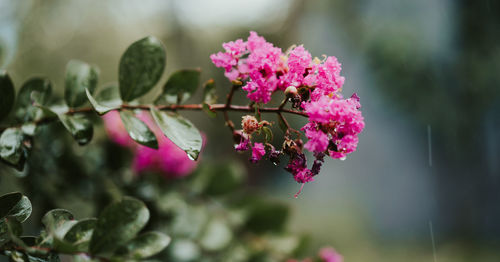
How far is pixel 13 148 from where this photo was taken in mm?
589

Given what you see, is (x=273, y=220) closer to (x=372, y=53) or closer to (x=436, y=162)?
(x=436, y=162)

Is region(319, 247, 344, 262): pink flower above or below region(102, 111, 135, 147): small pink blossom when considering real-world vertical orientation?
below

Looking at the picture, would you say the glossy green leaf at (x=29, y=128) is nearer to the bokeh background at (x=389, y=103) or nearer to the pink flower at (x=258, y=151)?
the pink flower at (x=258, y=151)

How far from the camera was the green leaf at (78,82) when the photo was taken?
0.66m

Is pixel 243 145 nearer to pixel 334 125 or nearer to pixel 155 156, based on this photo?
pixel 334 125

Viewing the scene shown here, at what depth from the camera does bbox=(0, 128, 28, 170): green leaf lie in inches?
22.7

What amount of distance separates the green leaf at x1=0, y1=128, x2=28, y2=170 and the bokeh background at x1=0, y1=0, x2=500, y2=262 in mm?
2548

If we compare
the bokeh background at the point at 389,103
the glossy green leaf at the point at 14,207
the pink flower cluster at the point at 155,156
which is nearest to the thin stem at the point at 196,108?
the glossy green leaf at the point at 14,207

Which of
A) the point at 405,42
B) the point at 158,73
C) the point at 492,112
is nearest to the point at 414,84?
the point at 405,42

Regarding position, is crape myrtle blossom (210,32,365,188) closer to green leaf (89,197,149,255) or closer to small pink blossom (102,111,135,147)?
green leaf (89,197,149,255)

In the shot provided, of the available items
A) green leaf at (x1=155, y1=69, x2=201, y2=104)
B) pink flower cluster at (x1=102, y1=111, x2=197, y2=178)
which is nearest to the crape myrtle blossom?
green leaf at (x1=155, y1=69, x2=201, y2=104)

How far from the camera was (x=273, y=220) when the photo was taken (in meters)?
1.06

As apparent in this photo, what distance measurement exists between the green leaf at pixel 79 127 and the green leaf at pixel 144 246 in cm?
20

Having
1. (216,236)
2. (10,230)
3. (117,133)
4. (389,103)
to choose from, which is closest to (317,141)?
(10,230)
